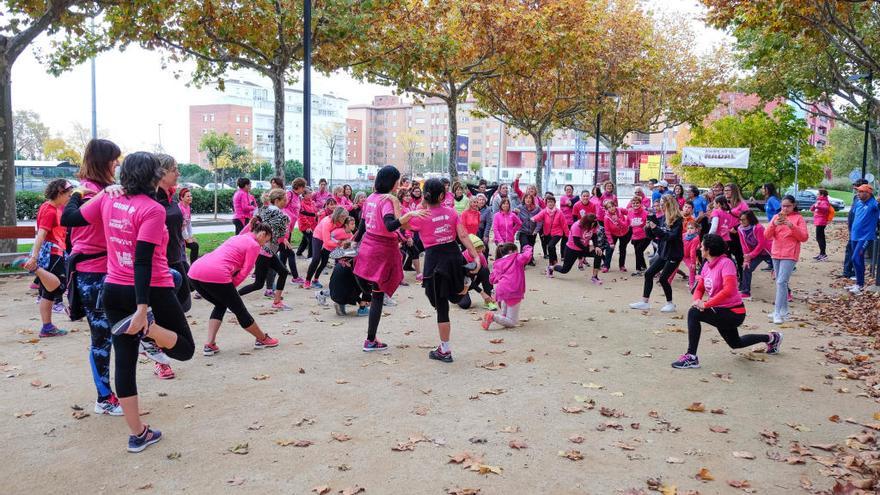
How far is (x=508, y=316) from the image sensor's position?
852 cm

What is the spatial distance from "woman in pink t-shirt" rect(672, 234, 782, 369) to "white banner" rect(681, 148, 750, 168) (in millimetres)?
23694

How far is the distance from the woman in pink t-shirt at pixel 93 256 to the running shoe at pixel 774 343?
260 inches

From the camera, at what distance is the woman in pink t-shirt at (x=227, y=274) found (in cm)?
655

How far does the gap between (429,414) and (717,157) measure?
2706 cm

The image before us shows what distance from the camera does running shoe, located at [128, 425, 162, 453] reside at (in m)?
4.38

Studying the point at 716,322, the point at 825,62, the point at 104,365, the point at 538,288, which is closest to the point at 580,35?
the point at 825,62

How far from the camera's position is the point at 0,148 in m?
12.6

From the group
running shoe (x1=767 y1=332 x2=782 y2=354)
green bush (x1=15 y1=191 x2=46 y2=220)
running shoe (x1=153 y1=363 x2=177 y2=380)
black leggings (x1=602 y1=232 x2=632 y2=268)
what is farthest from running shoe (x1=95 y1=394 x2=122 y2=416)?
green bush (x1=15 y1=191 x2=46 y2=220)

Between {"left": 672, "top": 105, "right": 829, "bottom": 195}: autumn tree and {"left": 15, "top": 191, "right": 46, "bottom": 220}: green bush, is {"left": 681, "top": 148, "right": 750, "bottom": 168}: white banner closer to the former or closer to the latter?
{"left": 672, "top": 105, "right": 829, "bottom": 195}: autumn tree

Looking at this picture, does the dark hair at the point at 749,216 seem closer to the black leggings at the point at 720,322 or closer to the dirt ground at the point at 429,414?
the dirt ground at the point at 429,414

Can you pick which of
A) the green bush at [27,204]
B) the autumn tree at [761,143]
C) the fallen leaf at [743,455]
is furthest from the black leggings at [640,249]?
the autumn tree at [761,143]

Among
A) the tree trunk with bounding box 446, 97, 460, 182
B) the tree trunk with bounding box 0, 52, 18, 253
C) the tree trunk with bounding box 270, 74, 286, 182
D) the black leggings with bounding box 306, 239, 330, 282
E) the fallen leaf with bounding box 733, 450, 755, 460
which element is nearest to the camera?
the fallen leaf with bounding box 733, 450, 755, 460

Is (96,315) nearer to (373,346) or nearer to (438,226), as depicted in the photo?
(373,346)

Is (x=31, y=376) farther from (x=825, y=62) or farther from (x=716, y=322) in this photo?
(x=825, y=62)
